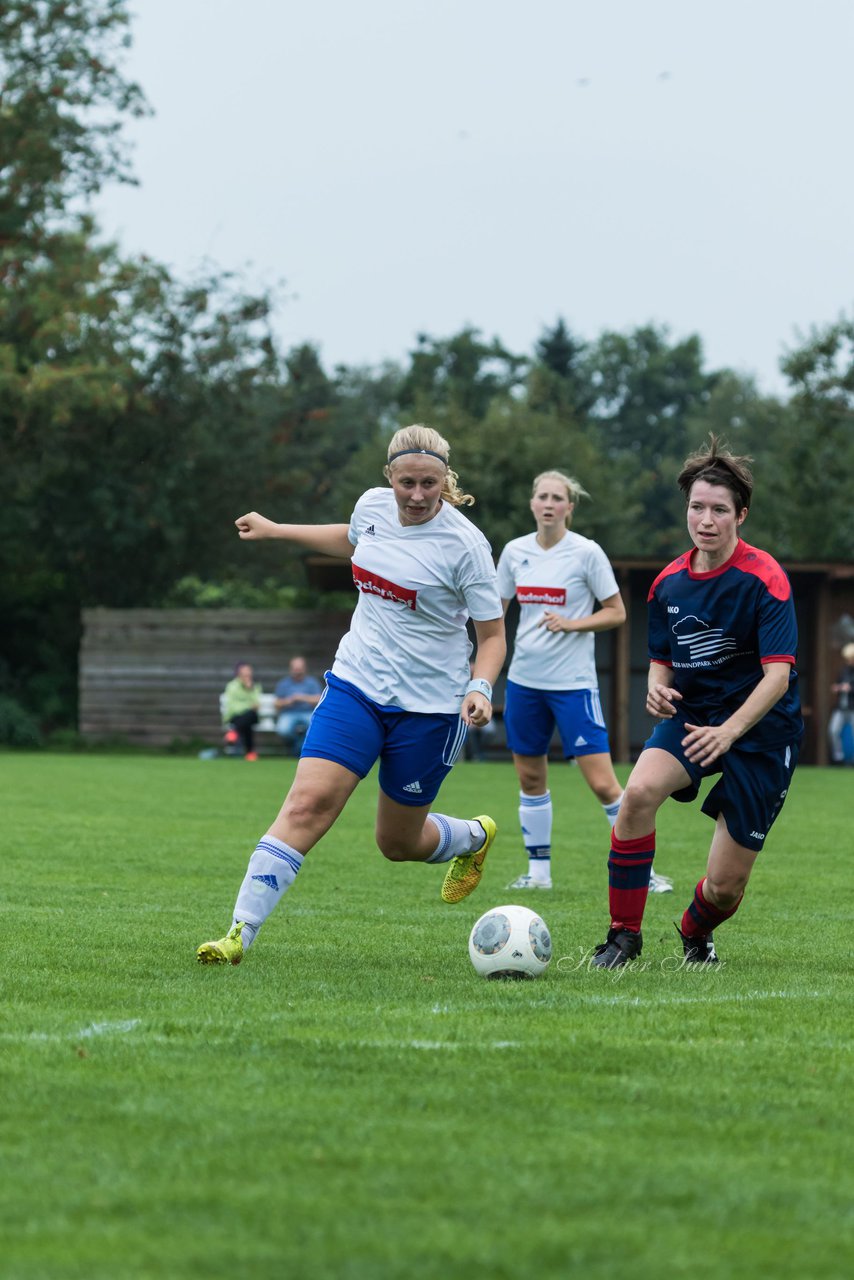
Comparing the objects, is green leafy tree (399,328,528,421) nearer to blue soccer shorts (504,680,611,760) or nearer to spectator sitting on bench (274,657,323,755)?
spectator sitting on bench (274,657,323,755)

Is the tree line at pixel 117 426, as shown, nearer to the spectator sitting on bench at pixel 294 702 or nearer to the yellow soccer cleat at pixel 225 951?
the spectator sitting on bench at pixel 294 702

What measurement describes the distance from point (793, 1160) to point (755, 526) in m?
47.2

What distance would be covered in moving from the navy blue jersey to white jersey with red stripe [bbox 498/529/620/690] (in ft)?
11.0

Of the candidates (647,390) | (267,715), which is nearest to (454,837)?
(267,715)

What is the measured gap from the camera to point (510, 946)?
5.91 metres

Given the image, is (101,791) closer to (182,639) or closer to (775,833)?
(775,833)

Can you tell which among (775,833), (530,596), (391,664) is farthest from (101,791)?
(391,664)

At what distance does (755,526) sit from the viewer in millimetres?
49594

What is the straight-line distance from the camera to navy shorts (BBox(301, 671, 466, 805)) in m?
6.29

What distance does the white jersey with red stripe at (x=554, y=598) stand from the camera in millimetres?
9867

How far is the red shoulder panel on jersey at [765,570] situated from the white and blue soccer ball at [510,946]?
1447 mm

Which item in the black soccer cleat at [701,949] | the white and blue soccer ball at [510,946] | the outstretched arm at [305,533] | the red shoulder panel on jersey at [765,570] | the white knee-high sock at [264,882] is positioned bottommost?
the black soccer cleat at [701,949]

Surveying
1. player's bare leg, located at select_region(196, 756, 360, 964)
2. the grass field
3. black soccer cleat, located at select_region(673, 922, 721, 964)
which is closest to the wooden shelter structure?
the grass field

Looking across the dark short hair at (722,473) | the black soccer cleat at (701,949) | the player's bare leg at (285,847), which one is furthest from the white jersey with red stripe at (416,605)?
the black soccer cleat at (701,949)
